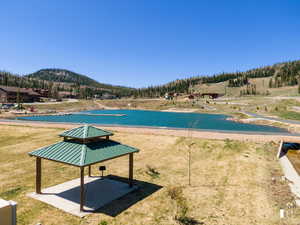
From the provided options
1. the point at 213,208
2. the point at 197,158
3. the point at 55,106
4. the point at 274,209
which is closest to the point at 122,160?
the point at 197,158

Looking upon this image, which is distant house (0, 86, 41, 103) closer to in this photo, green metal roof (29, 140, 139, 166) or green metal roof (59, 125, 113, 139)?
green metal roof (59, 125, 113, 139)

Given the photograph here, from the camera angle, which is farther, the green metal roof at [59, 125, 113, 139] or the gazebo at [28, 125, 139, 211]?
the green metal roof at [59, 125, 113, 139]

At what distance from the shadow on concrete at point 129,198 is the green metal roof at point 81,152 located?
9.20 feet

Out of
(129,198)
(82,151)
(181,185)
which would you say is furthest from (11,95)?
(181,185)

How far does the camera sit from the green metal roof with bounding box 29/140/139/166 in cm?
1187

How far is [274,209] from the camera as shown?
1234 centimetres

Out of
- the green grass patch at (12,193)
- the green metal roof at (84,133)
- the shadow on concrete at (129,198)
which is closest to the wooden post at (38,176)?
the green grass patch at (12,193)

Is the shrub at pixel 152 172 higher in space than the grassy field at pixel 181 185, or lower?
lower

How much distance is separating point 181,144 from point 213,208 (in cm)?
1612

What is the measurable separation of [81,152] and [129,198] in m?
4.40

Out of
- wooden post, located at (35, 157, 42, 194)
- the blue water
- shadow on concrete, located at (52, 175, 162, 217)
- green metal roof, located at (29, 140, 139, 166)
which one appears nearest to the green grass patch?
wooden post, located at (35, 157, 42, 194)

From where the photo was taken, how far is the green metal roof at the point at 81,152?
11867 millimetres

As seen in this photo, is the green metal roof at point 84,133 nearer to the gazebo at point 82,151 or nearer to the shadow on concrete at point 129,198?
the gazebo at point 82,151

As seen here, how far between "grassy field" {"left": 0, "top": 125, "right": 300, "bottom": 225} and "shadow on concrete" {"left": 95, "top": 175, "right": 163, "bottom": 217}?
56mm
